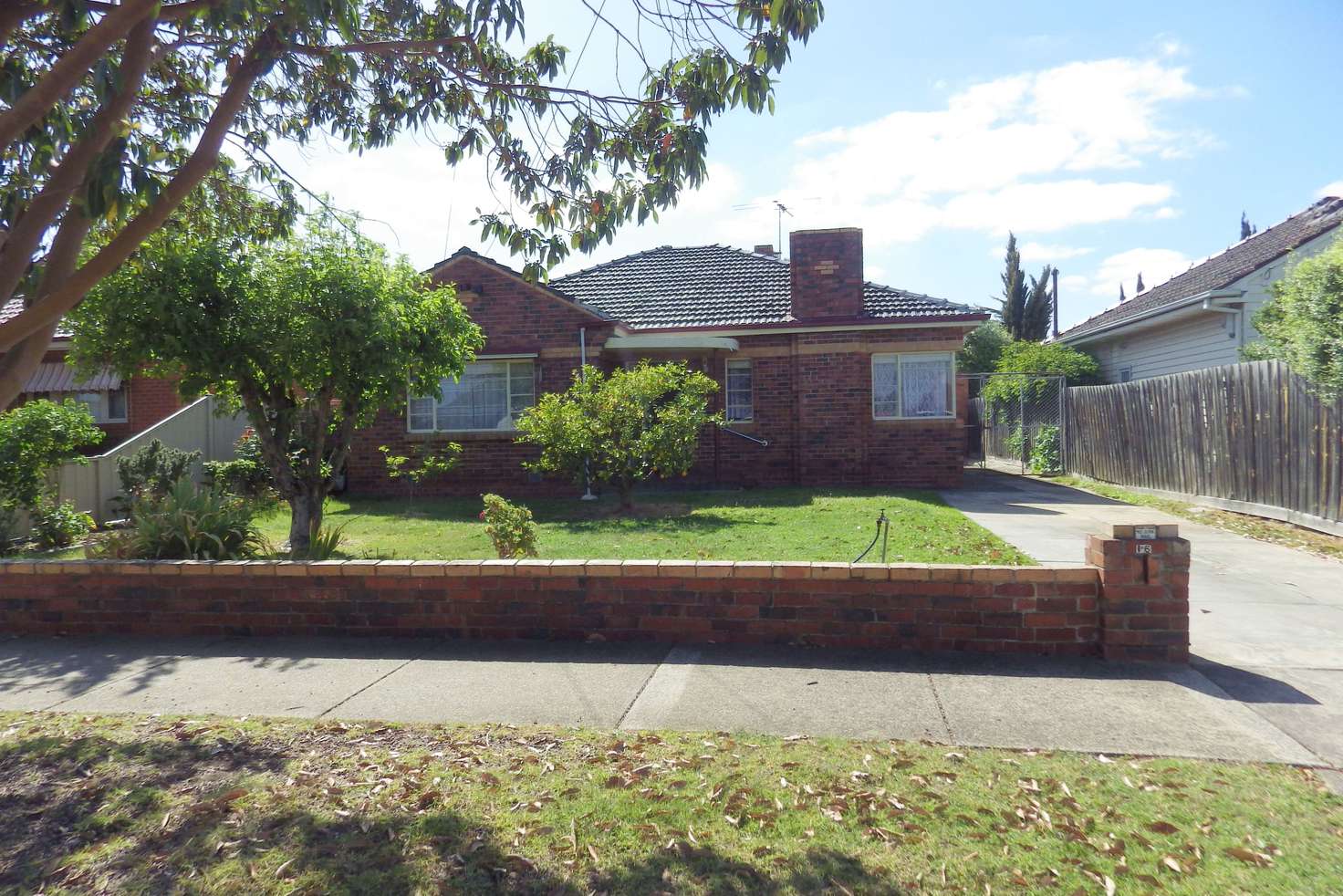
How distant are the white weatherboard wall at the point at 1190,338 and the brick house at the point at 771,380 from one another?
555 centimetres

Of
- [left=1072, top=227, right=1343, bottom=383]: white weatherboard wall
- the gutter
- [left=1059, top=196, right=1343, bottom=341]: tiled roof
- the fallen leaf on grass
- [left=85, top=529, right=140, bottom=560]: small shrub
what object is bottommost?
the fallen leaf on grass

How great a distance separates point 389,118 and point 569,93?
66.4 inches

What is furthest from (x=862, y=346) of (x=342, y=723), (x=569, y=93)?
(x=342, y=723)

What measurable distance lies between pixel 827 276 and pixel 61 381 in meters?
13.6

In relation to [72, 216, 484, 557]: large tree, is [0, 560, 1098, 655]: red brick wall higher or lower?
lower

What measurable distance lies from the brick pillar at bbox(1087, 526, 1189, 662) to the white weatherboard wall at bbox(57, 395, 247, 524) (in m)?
8.98

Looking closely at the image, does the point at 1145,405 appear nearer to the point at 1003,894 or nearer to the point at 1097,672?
the point at 1097,672

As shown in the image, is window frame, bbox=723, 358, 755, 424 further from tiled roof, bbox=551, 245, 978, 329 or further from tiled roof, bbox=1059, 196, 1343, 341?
tiled roof, bbox=1059, 196, 1343, 341

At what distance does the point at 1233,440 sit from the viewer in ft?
41.1

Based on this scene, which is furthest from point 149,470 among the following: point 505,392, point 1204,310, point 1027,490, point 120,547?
point 1204,310

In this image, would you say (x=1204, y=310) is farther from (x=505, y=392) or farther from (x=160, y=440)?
(x=160, y=440)

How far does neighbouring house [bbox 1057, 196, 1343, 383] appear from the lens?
17141 mm

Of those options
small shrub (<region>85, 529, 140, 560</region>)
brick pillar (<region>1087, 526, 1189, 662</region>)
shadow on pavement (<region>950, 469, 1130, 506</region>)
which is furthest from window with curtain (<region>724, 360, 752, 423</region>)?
brick pillar (<region>1087, 526, 1189, 662</region>)

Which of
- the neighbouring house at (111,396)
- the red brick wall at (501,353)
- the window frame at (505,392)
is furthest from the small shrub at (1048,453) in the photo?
the neighbouring house at (111,396)
